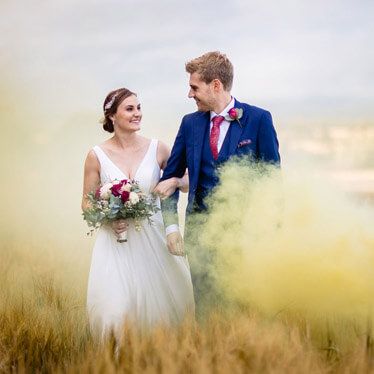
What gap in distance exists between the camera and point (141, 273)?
561 cm

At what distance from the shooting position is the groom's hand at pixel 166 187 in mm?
5234

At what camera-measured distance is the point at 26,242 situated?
27.0 ft

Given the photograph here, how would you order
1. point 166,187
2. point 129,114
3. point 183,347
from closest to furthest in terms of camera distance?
point 183,347 → point 166,187 → point 129,114

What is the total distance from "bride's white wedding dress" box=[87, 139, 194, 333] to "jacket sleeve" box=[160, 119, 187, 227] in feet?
0.87

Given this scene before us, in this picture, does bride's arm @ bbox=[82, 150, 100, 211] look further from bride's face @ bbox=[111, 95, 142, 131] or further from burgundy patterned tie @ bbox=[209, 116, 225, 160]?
burgundy patterned tie @ bbox=[209, 116, 225, 160]

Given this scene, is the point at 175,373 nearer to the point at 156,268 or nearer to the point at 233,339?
the point at 233,339

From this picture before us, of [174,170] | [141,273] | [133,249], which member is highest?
[174,170]

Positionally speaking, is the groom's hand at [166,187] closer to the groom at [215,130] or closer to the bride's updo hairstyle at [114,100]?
the groom at [215,130]

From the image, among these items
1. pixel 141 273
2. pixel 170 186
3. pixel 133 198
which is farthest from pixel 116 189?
pixel 141 273

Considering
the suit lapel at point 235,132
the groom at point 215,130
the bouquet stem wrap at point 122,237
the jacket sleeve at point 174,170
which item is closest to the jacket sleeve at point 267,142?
the groom at point 215,130

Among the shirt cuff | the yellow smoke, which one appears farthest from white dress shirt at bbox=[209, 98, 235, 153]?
the shirt cuff

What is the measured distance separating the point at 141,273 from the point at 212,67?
86.4 inches

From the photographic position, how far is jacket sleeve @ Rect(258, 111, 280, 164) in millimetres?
4809

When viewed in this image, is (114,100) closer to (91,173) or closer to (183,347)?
(91,173)
